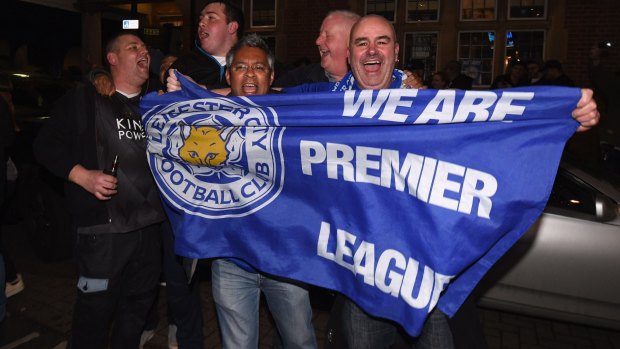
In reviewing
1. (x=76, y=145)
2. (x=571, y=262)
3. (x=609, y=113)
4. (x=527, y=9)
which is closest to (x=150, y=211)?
(x=76, y=145)

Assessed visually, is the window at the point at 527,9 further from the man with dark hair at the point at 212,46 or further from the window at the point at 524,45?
the man with dark hair at the point at 212,46

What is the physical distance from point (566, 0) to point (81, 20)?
1545 cm

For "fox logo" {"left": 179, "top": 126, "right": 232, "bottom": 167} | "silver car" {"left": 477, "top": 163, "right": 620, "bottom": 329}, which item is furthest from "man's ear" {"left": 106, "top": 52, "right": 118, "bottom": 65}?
"silver car" {"left": 477, "top": 163, "right": 620, "bottom": 329}

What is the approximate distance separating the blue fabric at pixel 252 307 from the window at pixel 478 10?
10.1m

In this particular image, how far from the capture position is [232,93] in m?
2.99

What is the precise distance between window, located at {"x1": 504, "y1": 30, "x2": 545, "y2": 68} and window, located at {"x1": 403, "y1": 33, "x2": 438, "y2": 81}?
152cm

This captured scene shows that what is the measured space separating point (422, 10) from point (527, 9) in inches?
84.7

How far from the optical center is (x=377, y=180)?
2.38 meters

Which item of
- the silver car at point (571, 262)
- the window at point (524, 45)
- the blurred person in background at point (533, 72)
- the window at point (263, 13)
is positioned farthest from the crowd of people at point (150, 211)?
the window at point (263, 13)

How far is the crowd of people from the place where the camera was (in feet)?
8.64

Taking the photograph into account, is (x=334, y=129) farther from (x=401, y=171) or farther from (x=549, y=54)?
(x=549, y=54)

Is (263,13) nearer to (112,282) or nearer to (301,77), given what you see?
(301,77)

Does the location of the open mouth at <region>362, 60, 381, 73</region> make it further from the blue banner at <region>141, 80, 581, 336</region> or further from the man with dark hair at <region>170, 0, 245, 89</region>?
the man with dark hair at <region>170, 0, 245, 89</region>

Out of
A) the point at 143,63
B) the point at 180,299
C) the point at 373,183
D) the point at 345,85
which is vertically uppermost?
the point at 143,63
